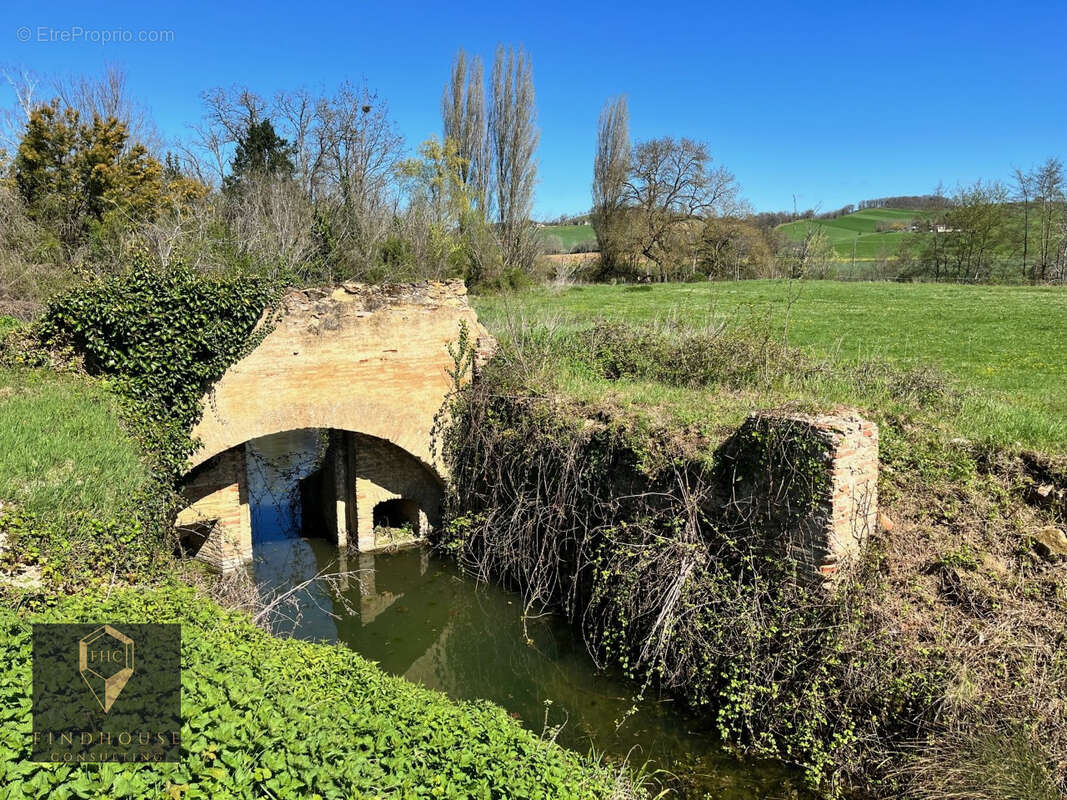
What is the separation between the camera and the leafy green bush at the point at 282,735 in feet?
10.5

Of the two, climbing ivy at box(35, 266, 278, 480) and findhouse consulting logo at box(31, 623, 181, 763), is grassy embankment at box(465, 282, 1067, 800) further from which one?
findhouse consulting logo at box(31, 623, 181, 763)

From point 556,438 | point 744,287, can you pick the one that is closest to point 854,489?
point 556,438

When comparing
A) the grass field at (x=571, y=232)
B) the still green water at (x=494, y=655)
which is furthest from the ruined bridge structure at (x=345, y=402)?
A: the grass field at (x=571, y=232)

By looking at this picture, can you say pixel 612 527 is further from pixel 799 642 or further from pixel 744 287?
pixel 744 287

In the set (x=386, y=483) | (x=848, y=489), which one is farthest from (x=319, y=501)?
(x=848, y=489)

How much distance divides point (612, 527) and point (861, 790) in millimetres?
3640

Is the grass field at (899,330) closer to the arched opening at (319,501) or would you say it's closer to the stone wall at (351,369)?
the stone wall at (351,369)

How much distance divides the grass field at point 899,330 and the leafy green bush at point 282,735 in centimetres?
490

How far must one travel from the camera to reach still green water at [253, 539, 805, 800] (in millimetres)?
6754

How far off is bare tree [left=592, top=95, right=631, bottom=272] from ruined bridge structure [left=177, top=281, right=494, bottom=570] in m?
24.1

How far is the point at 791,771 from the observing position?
6.44 meters

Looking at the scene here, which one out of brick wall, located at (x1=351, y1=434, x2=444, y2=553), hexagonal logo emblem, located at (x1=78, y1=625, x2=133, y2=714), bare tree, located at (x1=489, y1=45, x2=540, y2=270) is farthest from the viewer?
bare tree, located at (x1=489, y1=45, x2=540, y2=270)

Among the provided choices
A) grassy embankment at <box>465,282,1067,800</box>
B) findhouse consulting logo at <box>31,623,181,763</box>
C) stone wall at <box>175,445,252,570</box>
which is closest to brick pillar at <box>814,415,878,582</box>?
grassy embankment at <box>465,282,1067,800</box>

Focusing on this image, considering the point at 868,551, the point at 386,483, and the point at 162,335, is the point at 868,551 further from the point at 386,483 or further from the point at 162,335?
the point at 162,335
